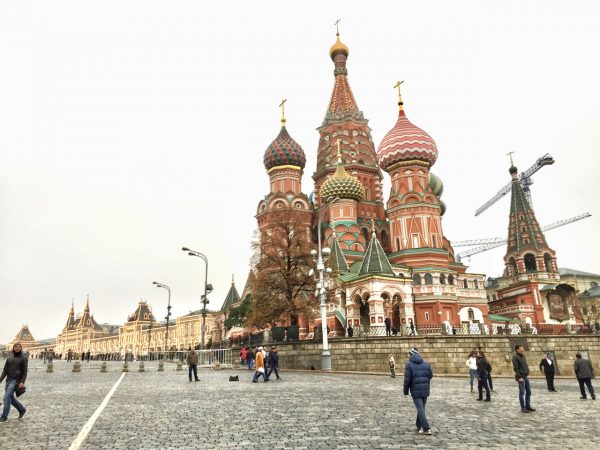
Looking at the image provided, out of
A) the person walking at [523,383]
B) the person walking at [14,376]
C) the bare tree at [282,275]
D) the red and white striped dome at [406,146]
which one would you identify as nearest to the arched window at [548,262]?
the red and white striped dome at [406,146]

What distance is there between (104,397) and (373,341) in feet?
54.0

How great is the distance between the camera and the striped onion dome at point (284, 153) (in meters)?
55.8

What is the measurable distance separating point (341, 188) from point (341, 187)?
112mm

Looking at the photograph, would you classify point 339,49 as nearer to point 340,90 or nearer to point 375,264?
point 340,90

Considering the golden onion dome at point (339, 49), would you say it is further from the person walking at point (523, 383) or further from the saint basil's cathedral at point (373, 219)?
the person walking at point (523, 383)

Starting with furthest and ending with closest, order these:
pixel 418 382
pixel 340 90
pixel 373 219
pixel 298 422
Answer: pixel 340 90, pixel 373 219, pixel 298 422, pixel 418 382

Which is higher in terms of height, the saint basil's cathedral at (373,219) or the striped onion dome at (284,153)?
the striped onion dome at (284,153)

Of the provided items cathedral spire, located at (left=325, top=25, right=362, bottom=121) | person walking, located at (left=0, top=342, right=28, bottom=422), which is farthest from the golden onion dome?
person walking, located at (left=0, top=342, right=28, bottom=422)

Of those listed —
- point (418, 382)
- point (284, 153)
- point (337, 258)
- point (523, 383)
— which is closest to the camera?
point (418, 382)

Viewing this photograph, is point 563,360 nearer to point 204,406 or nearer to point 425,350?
point 425,350

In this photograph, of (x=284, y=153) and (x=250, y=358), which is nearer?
(x=250, y=358)

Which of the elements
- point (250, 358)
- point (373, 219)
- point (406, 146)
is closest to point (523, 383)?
point (250, 358)

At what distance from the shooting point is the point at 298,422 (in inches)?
330

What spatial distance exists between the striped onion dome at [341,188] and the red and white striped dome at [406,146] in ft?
14.6
